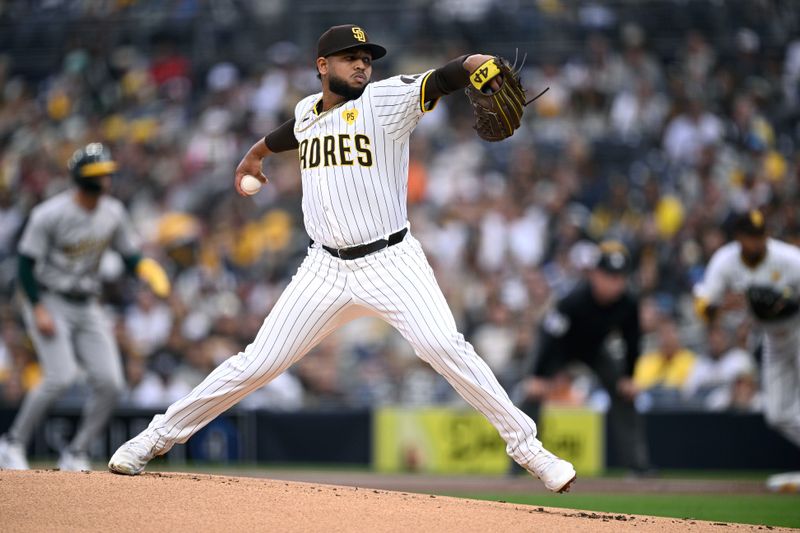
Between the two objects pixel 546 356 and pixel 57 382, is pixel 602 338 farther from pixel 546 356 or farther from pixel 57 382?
pixel 57 382

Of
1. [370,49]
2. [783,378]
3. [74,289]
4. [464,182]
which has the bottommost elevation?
[783,378]

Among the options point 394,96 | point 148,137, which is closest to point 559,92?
point 148,137

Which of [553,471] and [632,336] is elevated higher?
[632,336]

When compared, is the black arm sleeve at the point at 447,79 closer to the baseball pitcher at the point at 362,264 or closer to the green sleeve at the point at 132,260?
the baseball pitcher at the point at 362,264

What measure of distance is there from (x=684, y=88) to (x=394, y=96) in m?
11.0

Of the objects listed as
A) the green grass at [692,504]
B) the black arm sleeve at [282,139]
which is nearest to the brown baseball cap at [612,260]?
the green grass at [692,504]

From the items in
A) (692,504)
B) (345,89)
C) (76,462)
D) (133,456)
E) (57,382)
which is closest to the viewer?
(345,89)

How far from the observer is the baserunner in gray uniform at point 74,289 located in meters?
8.77

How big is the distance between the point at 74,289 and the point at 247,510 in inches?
167

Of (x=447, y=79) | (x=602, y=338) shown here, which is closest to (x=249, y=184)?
(x=447, y=79)

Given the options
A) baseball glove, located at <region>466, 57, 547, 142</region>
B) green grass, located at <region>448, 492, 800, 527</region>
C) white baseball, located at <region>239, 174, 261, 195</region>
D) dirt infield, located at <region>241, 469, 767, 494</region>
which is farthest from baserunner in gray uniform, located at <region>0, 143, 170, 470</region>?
baseball glove, located at <region>466, 57, 547, 142</region>

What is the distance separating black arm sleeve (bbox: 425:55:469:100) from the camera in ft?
17.4

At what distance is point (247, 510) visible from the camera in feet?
17.3

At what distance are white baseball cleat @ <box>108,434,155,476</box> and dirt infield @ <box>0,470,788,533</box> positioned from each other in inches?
3.8
